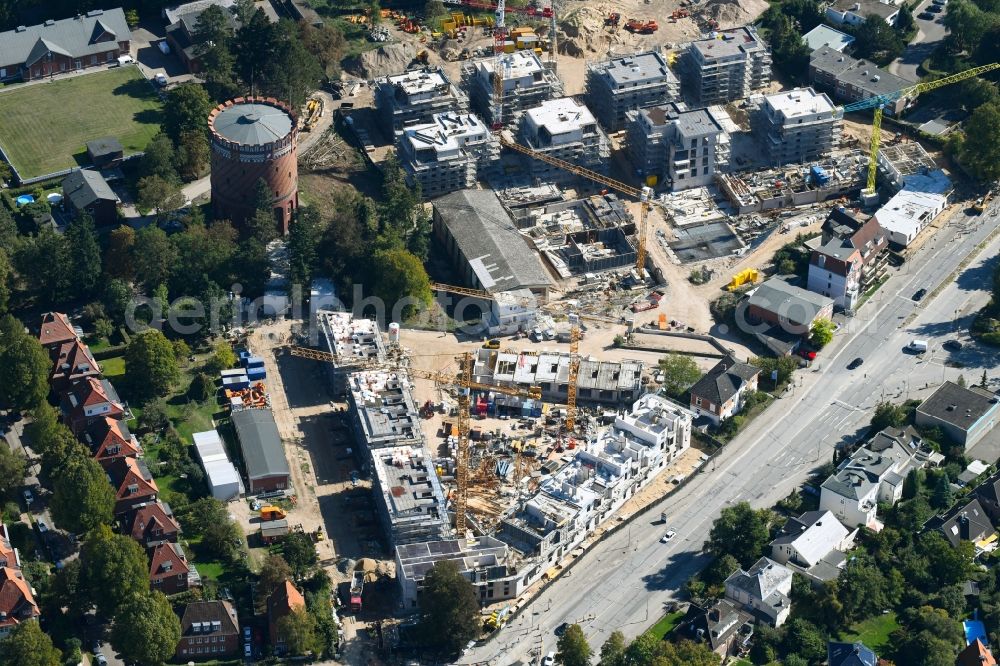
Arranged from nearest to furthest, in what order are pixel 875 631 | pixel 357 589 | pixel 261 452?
pixel 875 631
pixel 357 589
pixel 261 452

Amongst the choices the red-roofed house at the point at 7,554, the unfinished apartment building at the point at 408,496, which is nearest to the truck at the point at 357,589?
the unfinished apartment building at the point at 408,496

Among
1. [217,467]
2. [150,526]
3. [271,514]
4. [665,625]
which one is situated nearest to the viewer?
[665,625]

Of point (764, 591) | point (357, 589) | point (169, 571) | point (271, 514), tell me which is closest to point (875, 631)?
point (764, 591)

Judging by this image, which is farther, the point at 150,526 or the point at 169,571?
the point at 150,526

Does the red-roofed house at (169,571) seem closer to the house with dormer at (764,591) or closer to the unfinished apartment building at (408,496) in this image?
the unfinished apartment building at (408,496)

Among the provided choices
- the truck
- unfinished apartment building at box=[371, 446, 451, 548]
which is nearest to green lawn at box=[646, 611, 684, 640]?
unfinished apartment building at box=[371, 446, 451, 548]

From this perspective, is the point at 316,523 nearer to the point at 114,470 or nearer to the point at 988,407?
the point at 114,470

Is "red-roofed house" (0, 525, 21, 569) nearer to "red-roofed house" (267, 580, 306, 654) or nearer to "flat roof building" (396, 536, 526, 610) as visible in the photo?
"red-roofed house" (267, 580, 306, 654)

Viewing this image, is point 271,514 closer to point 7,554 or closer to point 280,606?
point 280,606

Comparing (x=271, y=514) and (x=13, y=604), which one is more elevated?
(x=13, y=604)

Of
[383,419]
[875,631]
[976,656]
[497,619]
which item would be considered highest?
[976,656]
